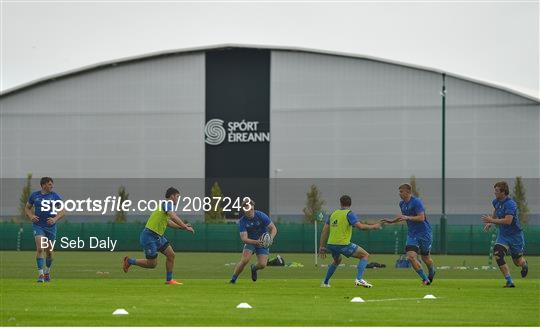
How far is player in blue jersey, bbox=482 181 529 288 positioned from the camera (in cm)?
2216

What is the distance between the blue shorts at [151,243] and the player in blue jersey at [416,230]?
491 centimetres

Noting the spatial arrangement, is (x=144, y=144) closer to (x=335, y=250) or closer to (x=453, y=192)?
(x=453, y=192)

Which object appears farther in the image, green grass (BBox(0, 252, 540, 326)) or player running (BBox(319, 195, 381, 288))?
player running (BBox(319, 195, 381, 288))

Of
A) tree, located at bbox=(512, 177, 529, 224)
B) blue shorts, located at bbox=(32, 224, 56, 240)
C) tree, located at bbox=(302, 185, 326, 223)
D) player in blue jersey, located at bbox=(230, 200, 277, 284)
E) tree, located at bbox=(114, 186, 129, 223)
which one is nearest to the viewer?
player in blue jersey, located at bbox=(230, 200, 277, 284)

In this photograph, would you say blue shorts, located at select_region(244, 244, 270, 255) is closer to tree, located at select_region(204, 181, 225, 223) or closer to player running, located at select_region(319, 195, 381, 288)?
player running, located at select_region(319, 195, 381, 288)

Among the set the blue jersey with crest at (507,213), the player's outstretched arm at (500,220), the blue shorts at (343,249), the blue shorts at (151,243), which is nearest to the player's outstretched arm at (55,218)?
the blue shorts at (151,243)

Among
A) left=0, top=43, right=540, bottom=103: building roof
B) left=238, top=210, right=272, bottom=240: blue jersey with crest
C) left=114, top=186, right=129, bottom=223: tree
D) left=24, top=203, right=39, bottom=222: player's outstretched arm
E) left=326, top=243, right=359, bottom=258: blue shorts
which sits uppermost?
left=0, top=43, right=540, bottom=103: building roof

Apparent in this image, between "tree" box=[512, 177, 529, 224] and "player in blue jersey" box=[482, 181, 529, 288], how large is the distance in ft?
146

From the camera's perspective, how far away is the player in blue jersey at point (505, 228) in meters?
22.2

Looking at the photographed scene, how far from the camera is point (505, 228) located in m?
22.6

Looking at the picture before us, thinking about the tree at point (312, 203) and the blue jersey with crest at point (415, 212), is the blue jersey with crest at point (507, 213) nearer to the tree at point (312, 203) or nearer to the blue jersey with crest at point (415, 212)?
the blue jersey with crest at point (415, 212)

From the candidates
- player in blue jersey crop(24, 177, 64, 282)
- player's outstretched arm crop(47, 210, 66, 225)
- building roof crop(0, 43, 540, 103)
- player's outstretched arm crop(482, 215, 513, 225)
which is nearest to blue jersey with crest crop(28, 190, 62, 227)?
player in blue jersey crop(24, 177, 64, 282)

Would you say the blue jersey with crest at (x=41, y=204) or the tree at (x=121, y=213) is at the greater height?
the blue jersey with crest at (x=41, y=204)

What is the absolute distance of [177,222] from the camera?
73.6 ft
